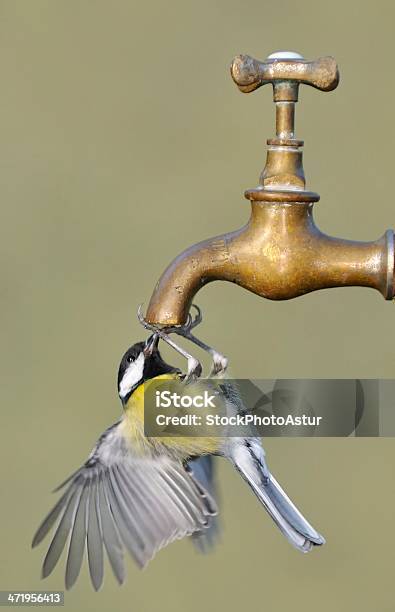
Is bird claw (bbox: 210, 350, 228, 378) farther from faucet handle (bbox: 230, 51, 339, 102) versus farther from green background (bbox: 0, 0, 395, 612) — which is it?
green background (bbox: 0, 0, 395, 612)

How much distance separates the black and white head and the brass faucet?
365 mm

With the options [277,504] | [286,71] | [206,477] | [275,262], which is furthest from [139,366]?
[286,71]

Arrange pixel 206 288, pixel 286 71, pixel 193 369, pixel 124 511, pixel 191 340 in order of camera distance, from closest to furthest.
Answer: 1. pixel 286 71
2. pixel 191 340
3. pixel 193 369
4. pixel 124 511
5. pixel 206 288

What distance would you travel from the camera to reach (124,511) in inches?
103

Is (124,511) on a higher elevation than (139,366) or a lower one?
lower

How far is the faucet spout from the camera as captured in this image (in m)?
2.08

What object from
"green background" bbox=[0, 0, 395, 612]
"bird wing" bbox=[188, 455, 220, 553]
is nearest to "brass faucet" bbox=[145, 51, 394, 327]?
"bird wing" bbox=[188, 455, 220, 553]

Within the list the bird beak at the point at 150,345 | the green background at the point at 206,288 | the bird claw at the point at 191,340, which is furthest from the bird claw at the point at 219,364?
the green background at the point at 206,288

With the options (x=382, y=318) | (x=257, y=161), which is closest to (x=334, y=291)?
(x=382, y=318)

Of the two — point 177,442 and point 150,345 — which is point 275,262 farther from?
point 177,442

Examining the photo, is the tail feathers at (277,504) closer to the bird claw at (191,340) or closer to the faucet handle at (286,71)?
the bird claw at (191,340)

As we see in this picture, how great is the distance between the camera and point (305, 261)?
210cm

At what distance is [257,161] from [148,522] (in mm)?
2527

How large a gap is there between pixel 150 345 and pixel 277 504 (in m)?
0.39
